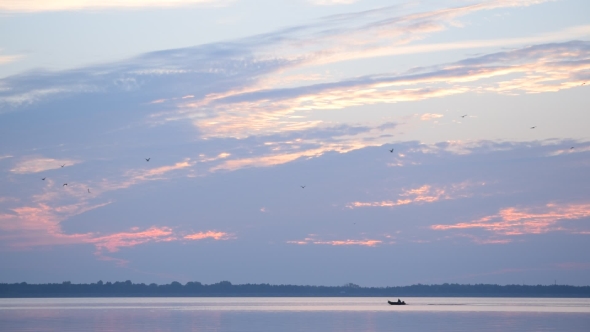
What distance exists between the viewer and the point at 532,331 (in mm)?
66500

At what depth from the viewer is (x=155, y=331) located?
2635 inches

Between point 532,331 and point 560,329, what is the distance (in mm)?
4937

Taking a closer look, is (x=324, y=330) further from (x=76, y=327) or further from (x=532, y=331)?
(x=76, y=327)

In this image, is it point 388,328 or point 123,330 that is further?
point 388,328

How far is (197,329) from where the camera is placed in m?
68.9

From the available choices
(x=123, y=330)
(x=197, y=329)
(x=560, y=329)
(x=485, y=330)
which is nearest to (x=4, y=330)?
(x=123, y=330)

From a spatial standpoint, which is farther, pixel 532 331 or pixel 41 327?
pixel 41 327

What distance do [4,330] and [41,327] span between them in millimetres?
4574

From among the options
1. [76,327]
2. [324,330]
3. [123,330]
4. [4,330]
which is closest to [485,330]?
[324,330]

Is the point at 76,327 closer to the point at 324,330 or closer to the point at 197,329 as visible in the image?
the point at 197,329

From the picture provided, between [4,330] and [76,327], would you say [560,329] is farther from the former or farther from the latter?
[4,330]

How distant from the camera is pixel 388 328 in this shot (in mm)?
71938

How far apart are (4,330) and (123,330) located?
9.74 metres

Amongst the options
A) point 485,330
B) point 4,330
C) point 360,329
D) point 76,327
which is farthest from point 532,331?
point 4,330
